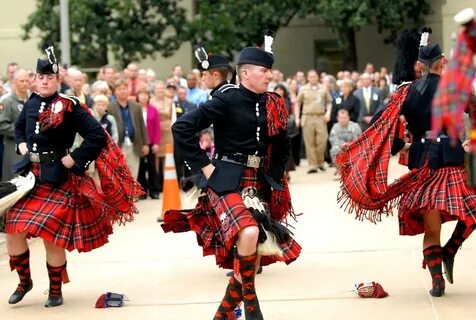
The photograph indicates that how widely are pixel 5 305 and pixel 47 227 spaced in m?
0.75

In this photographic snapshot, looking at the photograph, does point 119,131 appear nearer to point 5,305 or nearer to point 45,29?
point 5,305

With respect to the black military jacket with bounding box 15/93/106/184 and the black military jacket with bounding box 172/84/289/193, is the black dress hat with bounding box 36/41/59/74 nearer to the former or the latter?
the black military jacket with bounding box 15/93/106/184

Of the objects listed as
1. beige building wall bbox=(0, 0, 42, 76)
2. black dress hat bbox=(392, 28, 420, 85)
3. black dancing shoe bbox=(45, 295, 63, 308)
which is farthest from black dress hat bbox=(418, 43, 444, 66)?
beige building wall bbox=(0, 0, 42, 76)

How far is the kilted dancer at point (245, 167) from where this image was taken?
699cm

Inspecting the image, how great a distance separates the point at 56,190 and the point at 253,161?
5.71 ft

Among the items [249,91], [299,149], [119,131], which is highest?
[249,91]

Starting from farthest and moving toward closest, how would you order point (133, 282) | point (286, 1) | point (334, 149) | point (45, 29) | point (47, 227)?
1. point (286, 1)
2. point (45, 29)
3. point (334, 149)
4. point (133, 282)
5. point (47, 227)

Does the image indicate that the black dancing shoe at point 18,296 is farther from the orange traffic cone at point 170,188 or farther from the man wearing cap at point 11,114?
the orange traffic cone at point 170,188

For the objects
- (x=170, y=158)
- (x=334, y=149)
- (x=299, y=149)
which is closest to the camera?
(x=170, y=158)

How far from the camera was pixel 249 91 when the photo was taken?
7.32 metres

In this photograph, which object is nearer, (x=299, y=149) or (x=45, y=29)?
(x=299, y=149)

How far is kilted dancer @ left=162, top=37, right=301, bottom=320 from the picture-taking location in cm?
699

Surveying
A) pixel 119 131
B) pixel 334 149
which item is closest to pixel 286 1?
pixel 334 149

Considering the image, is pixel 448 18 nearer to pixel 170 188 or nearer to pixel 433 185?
pixel 170 188
